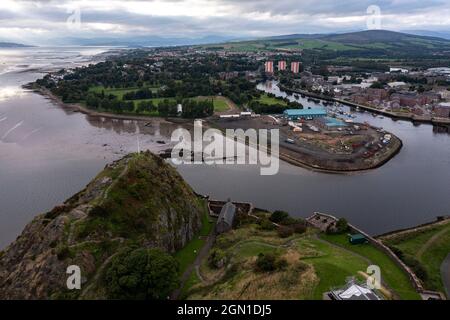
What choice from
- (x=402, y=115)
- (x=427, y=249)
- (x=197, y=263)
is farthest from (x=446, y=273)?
(x=402, y=115)

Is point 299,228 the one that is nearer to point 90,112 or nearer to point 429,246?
point 429,246

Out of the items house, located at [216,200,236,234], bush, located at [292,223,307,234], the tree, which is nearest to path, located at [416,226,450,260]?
bush, located at [292,223,307,234]
